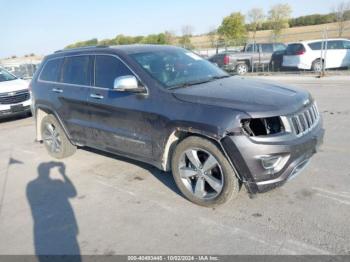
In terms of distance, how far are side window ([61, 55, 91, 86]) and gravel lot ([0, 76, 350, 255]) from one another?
139 centimetres

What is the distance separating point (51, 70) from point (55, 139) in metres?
1.21

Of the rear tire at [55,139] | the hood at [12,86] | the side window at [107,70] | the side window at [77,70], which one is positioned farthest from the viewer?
the hood at [12,86]

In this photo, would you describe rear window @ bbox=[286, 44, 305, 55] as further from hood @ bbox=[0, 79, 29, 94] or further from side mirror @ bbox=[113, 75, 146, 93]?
side mirror @ bbox=[113, 75, 146, 93]

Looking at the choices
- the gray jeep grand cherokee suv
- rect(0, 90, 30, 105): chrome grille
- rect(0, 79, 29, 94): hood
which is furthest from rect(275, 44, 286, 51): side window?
the gray jeep grand cherokee suv

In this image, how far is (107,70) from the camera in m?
4.79

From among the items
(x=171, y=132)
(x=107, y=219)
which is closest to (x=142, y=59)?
(x=171, y=132)

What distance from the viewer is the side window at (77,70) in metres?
5.12

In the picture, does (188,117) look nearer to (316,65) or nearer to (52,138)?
(52,138)

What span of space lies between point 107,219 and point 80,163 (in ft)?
6.98

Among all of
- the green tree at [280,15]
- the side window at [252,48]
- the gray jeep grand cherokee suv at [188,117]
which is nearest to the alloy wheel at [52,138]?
the gray jeep grand cherokee suv at [188,117]

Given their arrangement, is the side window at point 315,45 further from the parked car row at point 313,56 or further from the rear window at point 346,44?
the rear window at point 346,44

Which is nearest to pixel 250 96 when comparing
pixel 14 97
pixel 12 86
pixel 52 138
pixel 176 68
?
pixel 176 68

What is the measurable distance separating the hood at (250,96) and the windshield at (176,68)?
11.1 inches

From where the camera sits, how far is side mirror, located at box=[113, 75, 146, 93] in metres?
4.13
